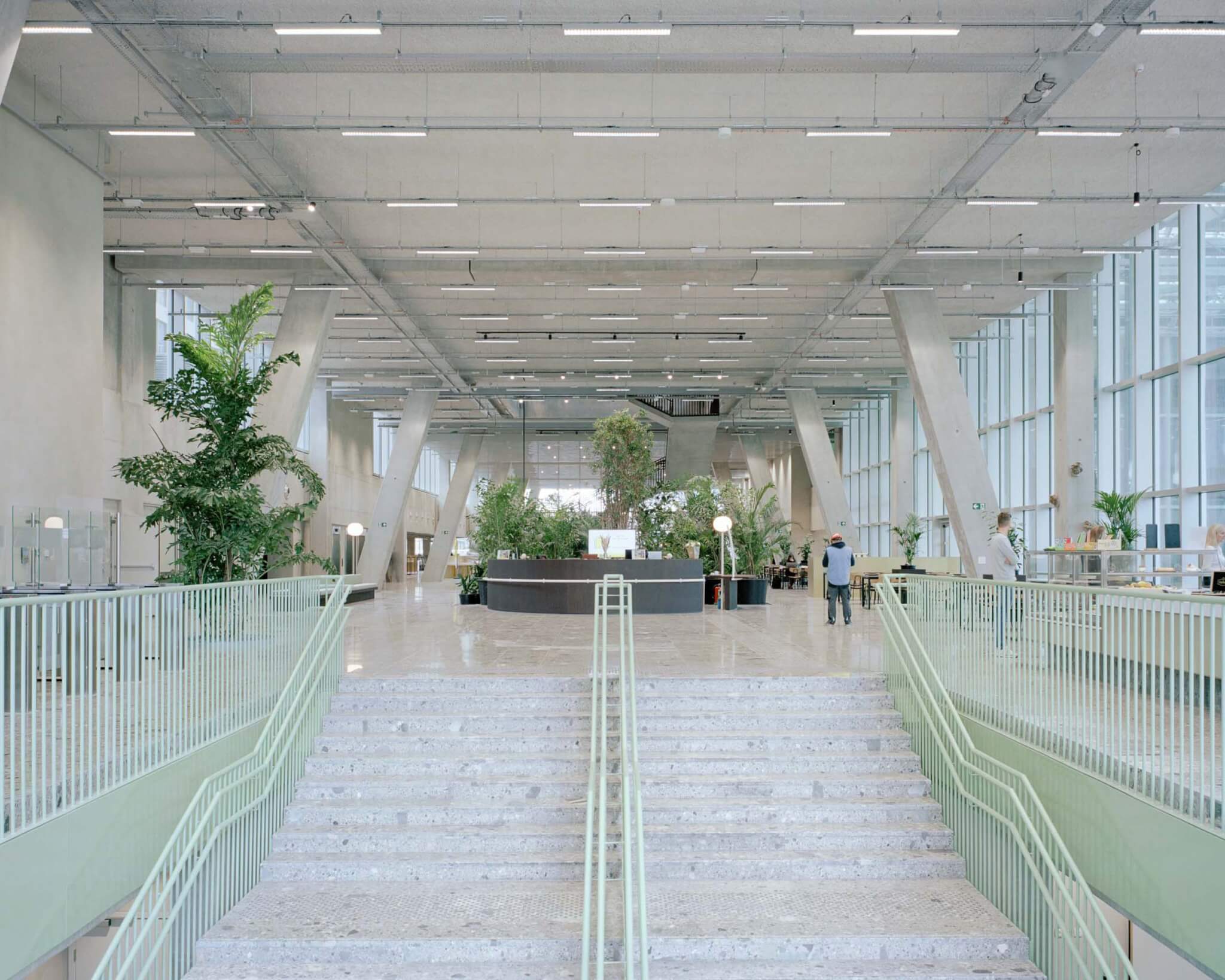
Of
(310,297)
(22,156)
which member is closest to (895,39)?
(22,156)

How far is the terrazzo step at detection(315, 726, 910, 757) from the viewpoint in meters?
8.20

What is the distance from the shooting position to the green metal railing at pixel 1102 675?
15.5ft

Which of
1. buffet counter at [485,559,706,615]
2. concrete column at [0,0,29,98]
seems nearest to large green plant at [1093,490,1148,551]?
buffet counter at [485,559,706,615]

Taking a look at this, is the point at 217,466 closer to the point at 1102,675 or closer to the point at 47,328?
the point at 47,328

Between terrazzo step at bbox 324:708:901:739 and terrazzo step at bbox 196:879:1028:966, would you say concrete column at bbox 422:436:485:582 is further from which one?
terrazzo step at bbox 196:879:1028:966

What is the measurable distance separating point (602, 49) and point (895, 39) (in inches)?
122

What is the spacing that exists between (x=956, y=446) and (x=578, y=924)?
15.2m

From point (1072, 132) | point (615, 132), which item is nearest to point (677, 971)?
point (615, 132)

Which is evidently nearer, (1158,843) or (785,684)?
(1158,843)

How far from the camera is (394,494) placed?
100 feet

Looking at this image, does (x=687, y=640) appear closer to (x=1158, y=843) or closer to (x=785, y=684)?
(x=785, y=684)

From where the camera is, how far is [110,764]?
5.57m

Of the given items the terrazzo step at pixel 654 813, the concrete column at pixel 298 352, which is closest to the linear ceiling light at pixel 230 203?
the concrete column at pixel 298 352

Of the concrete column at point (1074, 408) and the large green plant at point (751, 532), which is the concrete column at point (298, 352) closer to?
the large green plant at point (751, 532)
